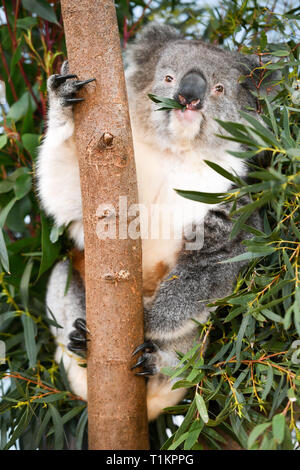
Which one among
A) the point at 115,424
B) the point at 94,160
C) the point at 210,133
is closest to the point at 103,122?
the point at 94,160

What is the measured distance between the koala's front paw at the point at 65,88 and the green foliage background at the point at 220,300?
0.52 meters

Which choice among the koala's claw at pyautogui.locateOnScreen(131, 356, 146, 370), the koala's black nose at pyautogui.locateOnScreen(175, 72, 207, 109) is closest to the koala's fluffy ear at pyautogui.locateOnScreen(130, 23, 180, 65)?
the koala's black nose at pyautogui.locateOnScreen(175, 72, 207, 109)

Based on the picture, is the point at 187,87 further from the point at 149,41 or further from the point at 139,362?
the point at 139,362

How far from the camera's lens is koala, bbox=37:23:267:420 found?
2.22 m

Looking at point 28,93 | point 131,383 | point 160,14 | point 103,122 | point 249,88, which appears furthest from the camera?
point 160,14

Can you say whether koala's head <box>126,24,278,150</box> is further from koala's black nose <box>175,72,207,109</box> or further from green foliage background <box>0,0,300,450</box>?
green foliage background <box>0,0,300,450</box>

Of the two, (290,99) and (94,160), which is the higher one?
(290,99)

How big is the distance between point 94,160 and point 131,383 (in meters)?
0.85

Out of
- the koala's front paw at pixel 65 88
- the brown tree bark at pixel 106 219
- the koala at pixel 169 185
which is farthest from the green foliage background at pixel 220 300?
the koala's front paw at pixel 65 88

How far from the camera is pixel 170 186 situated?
8.02ft

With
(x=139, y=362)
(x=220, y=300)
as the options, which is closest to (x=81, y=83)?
(x=220, y=300)

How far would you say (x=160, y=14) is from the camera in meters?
3.19

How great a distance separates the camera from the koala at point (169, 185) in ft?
7.28

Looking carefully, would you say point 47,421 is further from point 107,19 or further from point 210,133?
point 107,19
